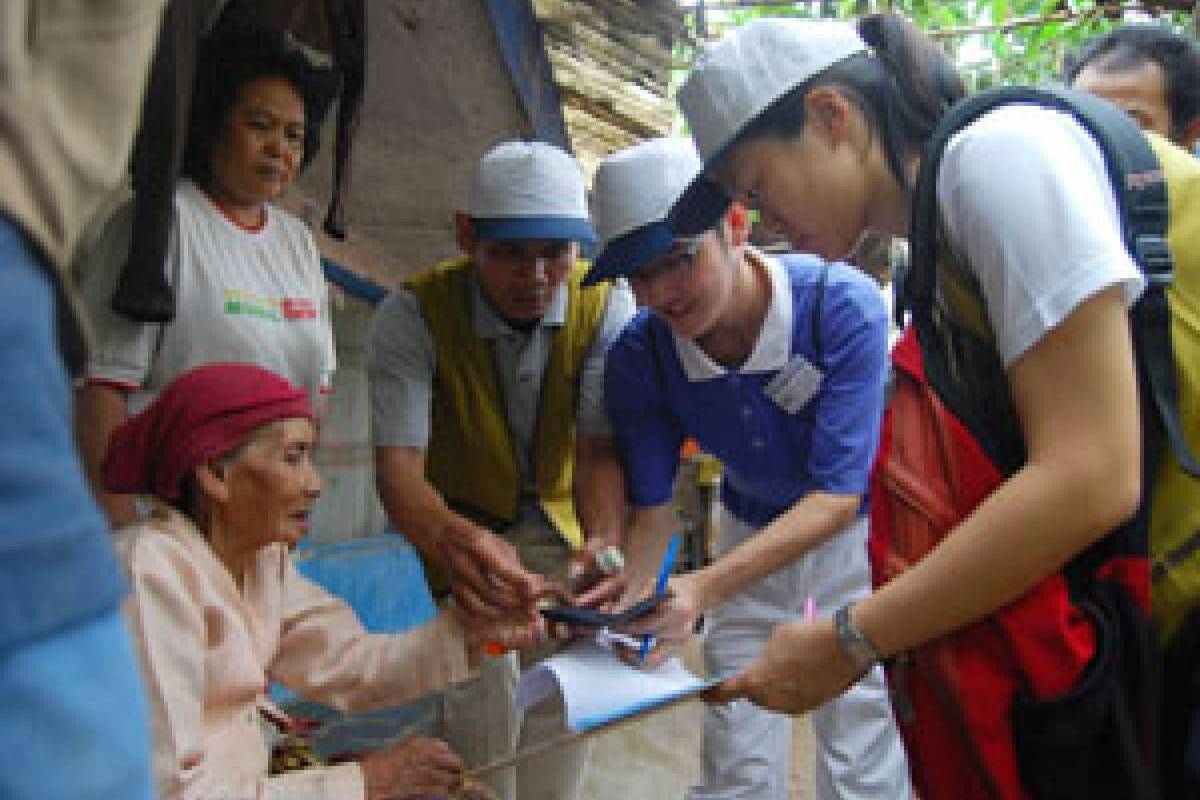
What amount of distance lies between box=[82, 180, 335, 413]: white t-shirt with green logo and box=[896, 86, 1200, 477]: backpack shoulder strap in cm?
163

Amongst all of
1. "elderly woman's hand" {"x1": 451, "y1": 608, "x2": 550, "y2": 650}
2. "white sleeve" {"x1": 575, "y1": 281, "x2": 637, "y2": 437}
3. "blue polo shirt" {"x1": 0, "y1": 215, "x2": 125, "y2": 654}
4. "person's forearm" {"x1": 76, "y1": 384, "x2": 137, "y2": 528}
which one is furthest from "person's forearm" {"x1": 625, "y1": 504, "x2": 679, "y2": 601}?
"blue polo shirt" {"x1": 0, "y1": 215, "x2": 125, "y2": 654}

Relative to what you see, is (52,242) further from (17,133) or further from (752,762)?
(752,762)

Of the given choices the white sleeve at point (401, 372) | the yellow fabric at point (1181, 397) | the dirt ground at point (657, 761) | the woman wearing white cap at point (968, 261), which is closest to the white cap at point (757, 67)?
the woman wearing white cap at point (968, 261)

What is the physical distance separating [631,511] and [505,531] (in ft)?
1.31

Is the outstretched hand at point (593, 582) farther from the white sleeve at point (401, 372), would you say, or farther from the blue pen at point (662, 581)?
the white sleeve at point (401, 372)

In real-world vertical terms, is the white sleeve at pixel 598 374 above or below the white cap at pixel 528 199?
below

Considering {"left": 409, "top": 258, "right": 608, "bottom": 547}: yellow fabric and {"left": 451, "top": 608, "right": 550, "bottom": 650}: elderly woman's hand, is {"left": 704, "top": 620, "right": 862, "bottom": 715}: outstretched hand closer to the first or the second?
{"left": 451, "top": 608, "right": 550, "bottom": 650}: elderly woman's hand

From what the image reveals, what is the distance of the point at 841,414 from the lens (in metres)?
2.39

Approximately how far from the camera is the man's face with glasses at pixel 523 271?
2.63m

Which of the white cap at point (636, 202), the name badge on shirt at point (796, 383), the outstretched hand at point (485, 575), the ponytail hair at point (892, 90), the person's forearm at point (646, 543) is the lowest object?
the person's forearm at point (646, 543)

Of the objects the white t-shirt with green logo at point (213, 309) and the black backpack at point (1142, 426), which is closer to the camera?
the black backpack at point (1142, 426)

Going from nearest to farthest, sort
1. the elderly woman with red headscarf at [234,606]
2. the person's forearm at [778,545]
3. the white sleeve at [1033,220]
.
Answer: the white sleeve at [1033,220] → the elderly woman with red headscarf at [234,606] → the person's forearm at [778,545]

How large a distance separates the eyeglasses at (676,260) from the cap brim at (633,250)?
0.01m

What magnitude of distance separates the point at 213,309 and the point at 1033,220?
1.79 meters
